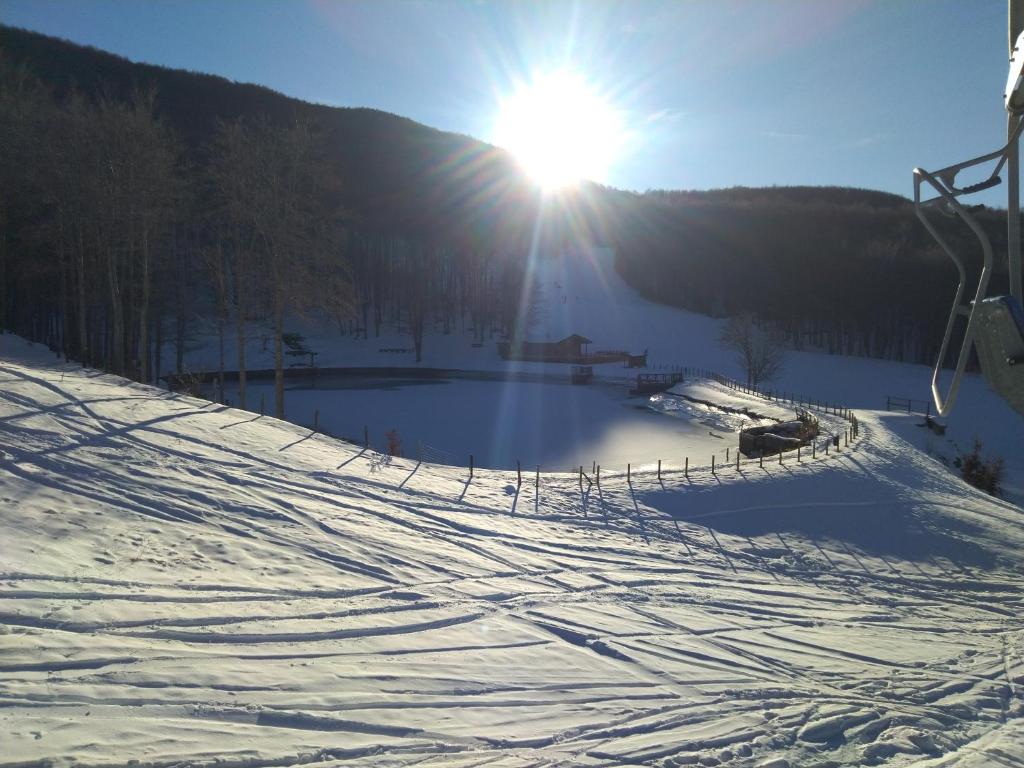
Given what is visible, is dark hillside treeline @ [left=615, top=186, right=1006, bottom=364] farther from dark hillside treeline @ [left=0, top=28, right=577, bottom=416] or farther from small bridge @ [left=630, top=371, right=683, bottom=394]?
dark hillside treeline @ [left=0, top=28, right=577, bottom=416]

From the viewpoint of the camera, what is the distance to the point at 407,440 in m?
30.1

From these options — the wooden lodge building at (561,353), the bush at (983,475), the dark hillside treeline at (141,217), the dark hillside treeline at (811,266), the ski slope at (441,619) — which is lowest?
the bush at (983,475)

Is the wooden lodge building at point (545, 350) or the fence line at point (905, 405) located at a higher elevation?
the wooden lodge building at point (545, 350)

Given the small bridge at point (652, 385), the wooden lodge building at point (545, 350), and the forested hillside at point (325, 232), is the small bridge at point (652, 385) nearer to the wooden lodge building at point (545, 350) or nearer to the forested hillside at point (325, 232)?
the wooden lodge building at point (545, 350)

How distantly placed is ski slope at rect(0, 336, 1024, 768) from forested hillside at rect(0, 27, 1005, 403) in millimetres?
10884

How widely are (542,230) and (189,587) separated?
499ft

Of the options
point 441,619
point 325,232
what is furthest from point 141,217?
point 441,619

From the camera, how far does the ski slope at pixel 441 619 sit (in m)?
5.14

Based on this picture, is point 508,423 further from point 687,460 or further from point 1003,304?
Result: point 1003,304

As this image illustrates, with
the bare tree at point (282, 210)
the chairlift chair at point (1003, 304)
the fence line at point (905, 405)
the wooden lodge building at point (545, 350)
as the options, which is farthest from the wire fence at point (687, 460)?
the wooden lodge building at point (545, 350)

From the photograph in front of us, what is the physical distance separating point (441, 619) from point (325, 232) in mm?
19735

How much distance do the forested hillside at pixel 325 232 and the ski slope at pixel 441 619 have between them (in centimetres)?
1088

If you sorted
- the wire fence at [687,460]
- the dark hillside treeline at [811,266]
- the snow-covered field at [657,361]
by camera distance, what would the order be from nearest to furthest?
the wire fence at [687,460], the snow-covered field at [657,361], the dark hillside treeline at [811,266]

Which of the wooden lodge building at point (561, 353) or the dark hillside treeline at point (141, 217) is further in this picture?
the wooden lodge building at point (561, 353)
